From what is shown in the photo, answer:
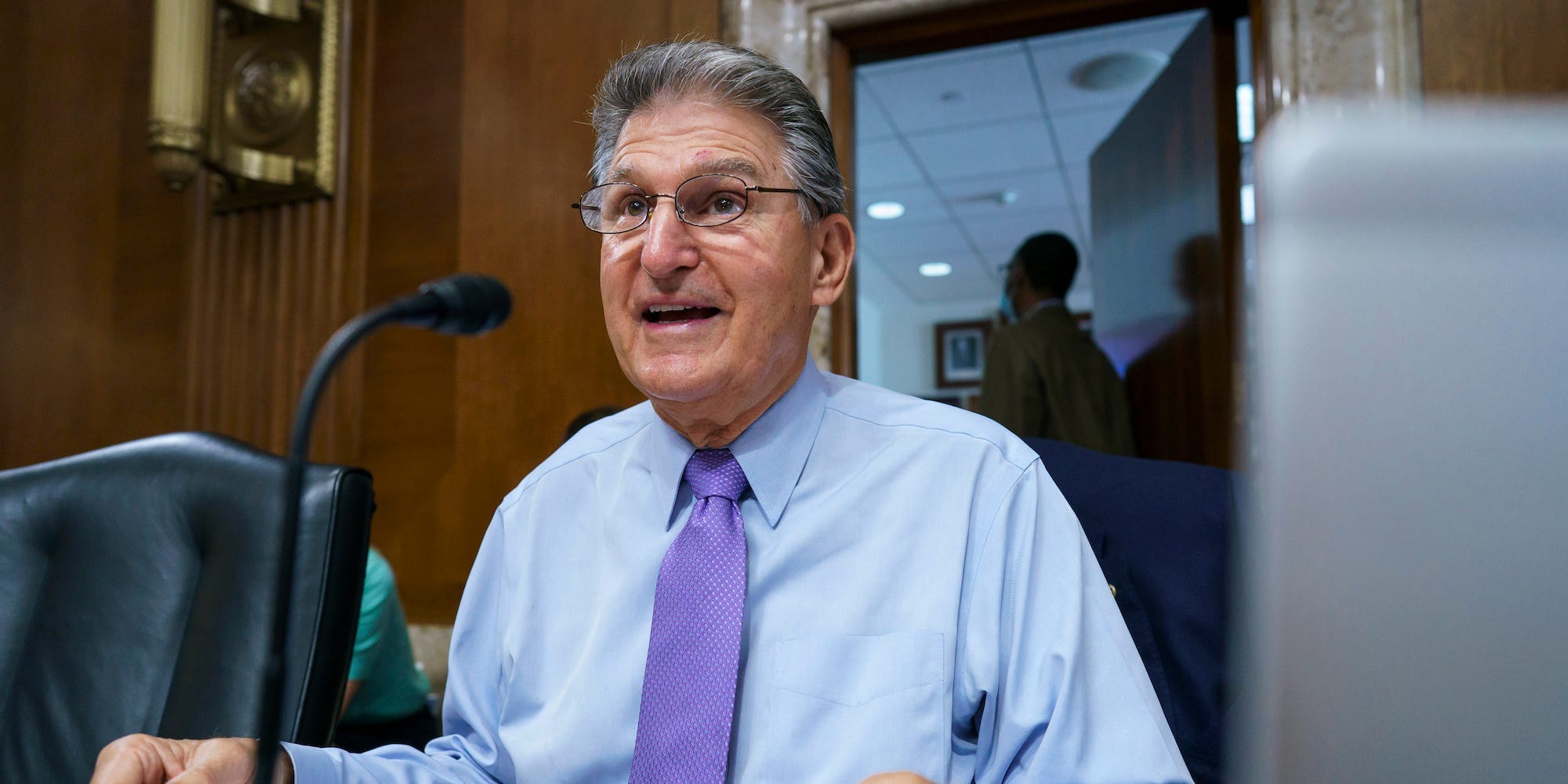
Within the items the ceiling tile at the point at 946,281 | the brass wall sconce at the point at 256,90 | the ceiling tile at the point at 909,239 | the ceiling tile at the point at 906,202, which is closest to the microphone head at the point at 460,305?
the brass wall sconce at the point at 256,90

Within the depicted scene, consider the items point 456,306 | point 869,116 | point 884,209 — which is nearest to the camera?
point 456,306

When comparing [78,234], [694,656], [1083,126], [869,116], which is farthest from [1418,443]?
[1083,126]

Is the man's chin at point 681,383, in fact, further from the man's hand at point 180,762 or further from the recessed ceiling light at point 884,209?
the recessed ceiling light at point 884,209

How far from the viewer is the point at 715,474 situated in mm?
1041

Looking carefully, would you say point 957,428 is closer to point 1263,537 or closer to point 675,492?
point 675,492

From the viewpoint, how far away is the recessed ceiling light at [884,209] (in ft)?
19.1

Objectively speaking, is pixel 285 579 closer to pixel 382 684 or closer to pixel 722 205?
pixel 722 205

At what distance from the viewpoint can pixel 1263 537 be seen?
29cm

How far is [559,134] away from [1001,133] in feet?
8.77

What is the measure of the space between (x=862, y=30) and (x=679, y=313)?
176 cm

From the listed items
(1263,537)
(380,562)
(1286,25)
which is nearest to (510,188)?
(380,562)

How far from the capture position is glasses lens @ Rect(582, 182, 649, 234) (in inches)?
42.4

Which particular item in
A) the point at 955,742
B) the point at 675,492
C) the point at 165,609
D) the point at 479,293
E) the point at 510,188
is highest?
the point at 510,188

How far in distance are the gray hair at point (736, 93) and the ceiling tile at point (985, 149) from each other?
3.77 m
